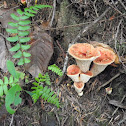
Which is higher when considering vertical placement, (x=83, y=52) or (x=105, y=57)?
(x=83, y=52)

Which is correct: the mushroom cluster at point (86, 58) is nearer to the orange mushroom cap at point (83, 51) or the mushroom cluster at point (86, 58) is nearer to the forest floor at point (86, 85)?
the orange mushroom cap at point (83, 51)

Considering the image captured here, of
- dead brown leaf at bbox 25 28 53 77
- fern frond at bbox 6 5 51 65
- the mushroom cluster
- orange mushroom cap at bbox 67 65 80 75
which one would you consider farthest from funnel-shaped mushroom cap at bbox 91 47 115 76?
fern frond at bbox 6 5 51 65

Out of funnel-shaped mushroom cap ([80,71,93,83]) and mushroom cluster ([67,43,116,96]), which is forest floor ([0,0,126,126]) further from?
funnel-shaped mushroom cap ([80,71,93,83])

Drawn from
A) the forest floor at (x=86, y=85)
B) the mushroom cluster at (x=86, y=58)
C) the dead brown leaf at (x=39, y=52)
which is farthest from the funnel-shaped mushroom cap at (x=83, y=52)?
the dead brown leaf at (x=39, y=52)

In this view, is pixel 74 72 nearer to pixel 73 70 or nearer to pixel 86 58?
pixel 73 70

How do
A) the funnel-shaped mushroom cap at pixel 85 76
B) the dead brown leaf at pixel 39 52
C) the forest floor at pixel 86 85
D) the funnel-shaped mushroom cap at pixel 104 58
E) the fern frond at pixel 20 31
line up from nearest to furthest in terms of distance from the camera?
the fern frond at pixel 20 31
the funnel-shaped mushroom cap at pixel 104 58
the funnel-shaped mushroom cap at pixel 85 76
the forest floor at pixel 86 85
the dead brown leaf at pixel 39 52

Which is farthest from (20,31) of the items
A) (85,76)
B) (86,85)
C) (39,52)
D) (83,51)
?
(86,85)

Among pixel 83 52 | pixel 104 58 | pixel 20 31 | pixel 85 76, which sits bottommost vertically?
pixel 85 76

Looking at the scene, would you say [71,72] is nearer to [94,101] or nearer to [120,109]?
[94,101]
